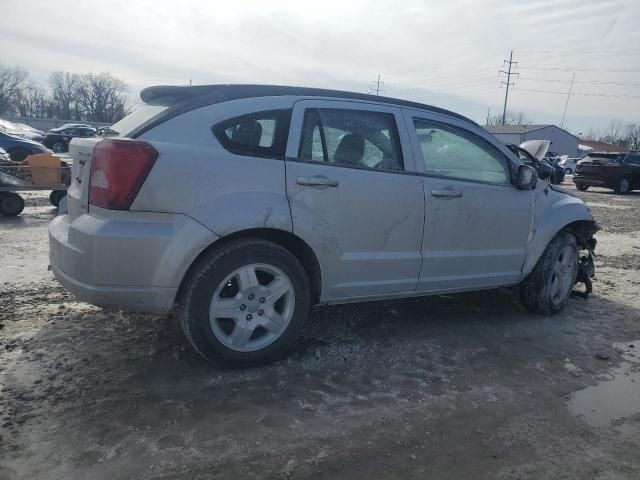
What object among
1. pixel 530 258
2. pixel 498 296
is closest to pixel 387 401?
pixel 530 258

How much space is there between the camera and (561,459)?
2.59m

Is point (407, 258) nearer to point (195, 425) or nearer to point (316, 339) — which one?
point (316, 339)

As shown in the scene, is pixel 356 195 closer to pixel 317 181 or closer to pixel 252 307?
pixel 317 181

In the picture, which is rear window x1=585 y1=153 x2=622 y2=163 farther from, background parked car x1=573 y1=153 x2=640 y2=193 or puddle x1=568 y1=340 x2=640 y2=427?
puddle x1=568 y1=340 x2=640 y2=427

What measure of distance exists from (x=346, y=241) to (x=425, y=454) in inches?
58.0

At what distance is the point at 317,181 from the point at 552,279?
278 centimetres

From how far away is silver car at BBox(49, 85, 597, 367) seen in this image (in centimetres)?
293

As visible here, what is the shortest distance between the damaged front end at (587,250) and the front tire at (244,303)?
3.22 m

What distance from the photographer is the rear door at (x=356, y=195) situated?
11.0 feet

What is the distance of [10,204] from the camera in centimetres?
870

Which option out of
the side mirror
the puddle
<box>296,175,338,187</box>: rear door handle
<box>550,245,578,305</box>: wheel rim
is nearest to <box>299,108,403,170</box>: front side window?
<box>296,175,338,187</box>: rear door handle

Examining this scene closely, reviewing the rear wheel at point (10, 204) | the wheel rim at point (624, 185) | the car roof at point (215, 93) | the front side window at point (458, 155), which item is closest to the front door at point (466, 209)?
the front side window at point (458, 155)

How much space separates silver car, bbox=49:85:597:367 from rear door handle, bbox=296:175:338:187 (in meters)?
0.01

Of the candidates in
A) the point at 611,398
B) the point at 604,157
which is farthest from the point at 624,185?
the point at 611,398
